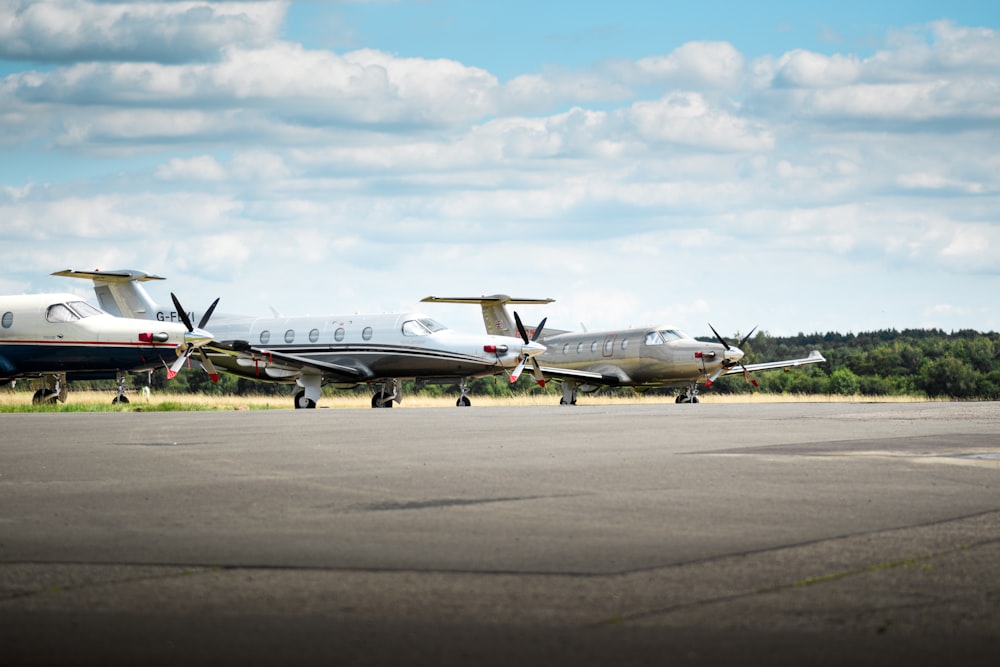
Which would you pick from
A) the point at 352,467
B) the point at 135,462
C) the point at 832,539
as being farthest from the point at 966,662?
the point at 135,462

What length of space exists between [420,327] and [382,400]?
12.5ft

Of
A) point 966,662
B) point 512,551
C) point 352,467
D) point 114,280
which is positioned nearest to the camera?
point 966,662

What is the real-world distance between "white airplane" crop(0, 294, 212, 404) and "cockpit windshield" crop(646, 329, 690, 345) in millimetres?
21537

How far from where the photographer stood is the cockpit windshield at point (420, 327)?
1705 inches

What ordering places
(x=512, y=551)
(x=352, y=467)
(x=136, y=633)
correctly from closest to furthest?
(x=136, y=633)
(x=512, y=551)
(x=352, y=467)

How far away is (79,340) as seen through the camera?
119ft

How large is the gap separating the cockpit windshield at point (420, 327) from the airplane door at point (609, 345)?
1195cm

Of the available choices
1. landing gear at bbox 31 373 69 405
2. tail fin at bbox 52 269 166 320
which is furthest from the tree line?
landing gear at bbox 31 373 69 405

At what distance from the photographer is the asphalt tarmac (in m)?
5.29

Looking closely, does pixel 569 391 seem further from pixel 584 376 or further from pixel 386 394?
pixel 386 394

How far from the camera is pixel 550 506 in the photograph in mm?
10102

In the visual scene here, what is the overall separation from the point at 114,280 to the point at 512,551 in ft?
137

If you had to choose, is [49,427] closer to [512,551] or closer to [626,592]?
[512,551]

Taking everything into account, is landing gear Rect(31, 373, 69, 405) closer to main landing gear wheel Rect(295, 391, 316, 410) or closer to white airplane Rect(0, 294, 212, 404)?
white airplane Rect(0, 294, 212, 404)
